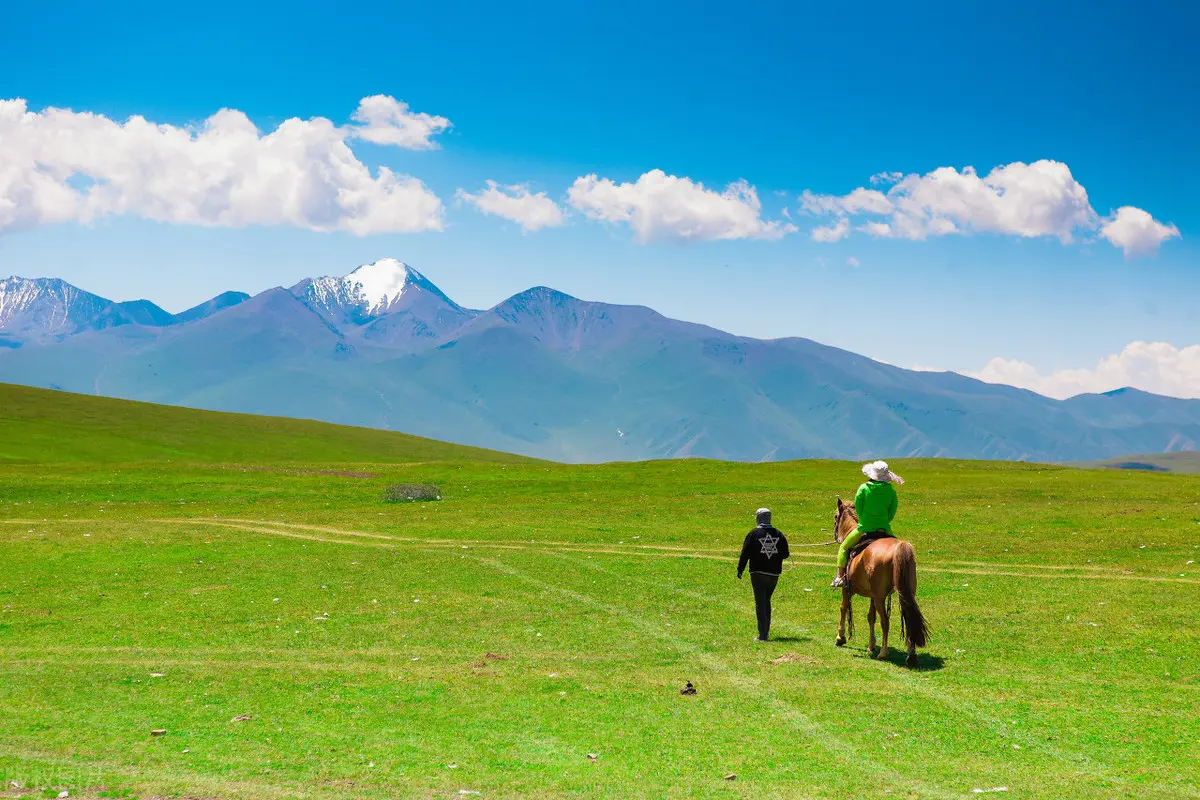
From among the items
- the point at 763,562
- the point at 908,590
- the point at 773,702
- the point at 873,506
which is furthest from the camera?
the point at 763,562

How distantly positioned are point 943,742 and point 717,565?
20.9m

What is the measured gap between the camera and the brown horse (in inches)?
731

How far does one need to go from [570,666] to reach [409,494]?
4937 cm

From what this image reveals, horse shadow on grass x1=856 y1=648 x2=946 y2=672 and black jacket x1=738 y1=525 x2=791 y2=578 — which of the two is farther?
black jacket x1=738 y1=525 x2=791 y2=578

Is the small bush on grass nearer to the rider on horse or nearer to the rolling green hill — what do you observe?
the rider on horse

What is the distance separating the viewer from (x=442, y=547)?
4122 cm

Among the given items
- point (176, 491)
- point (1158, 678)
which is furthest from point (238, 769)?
point (176, 491)

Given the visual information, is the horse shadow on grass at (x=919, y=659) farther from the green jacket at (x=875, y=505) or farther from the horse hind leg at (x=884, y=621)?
the green jacket at (x=875, y=505)

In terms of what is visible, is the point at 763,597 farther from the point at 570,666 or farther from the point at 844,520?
the point at 570,666

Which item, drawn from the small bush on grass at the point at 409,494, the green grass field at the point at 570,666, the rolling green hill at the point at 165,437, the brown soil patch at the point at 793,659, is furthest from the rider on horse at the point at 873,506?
the rolling green hill at the point at 165,437

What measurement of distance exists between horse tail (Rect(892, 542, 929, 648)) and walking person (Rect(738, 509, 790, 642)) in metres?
2.99

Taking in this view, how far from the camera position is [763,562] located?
70.6 feet

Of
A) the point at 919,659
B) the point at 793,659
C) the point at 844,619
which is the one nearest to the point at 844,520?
the point at 844,619

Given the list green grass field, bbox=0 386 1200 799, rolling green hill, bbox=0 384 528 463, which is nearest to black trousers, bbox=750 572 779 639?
green grass field, bbox=0 386 1200 799
